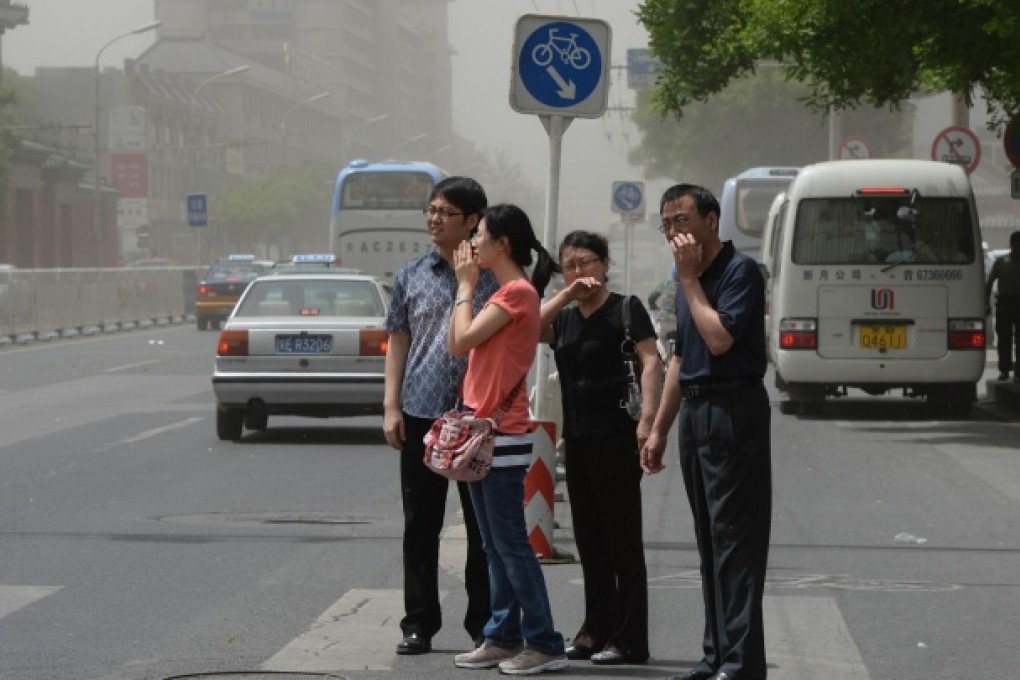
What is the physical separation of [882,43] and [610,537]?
41.5 ft

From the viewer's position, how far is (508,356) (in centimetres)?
737

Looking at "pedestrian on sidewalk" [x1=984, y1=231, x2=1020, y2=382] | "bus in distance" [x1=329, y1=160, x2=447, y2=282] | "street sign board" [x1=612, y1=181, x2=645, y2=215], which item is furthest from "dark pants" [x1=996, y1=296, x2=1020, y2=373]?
"bus in distance" [x1=329, y1=160, x2=447, y2=282]

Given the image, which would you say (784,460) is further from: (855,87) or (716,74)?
(716,74)

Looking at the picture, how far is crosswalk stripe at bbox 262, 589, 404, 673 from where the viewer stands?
25.6 feet

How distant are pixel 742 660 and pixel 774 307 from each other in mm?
15435

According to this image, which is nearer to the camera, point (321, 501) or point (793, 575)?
point (793, 575)

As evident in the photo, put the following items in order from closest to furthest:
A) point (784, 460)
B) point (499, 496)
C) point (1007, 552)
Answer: point (499, 496), point (1007, 552), point (784, 460)

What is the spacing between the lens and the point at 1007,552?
1130cm

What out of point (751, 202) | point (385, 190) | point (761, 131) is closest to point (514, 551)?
point (751, 202)

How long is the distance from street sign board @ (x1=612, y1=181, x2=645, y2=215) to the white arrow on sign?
29.7 meters

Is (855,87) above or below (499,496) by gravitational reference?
above

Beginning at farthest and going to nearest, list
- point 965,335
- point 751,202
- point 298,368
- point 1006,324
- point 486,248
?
1. point 751,202
2. point 1006,324
3. point 965,335
4. point 298,368
5. point 486,248

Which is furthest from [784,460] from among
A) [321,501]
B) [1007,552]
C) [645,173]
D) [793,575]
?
[645,173]

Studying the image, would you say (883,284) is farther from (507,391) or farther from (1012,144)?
(507,391)
